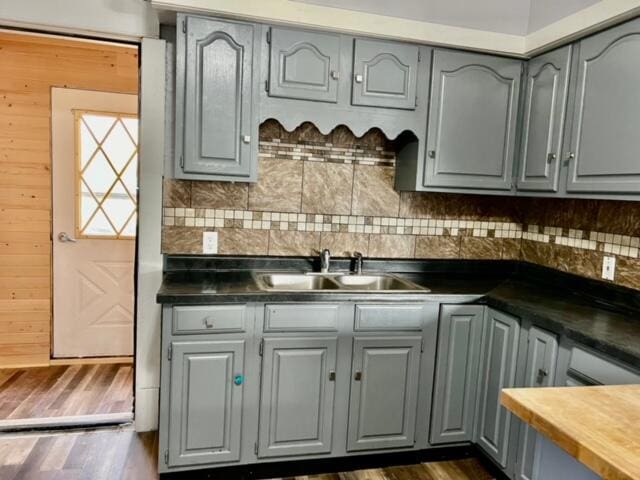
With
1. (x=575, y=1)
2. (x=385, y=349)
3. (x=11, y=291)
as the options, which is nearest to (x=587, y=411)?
(x=385, y=349)

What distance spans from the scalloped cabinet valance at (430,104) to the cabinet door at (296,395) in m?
0.84

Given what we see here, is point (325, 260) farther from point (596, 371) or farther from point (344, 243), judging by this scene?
point (596, 371)

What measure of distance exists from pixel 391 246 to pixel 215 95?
4.25ft

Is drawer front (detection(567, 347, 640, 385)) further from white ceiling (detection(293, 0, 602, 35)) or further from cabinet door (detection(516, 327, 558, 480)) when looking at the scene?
white ceiling (detection(293, 0, 602, 35))

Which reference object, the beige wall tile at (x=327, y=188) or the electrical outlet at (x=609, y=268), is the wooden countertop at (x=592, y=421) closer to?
the electrical outlet at (x=609, y=268)

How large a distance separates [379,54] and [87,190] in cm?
226

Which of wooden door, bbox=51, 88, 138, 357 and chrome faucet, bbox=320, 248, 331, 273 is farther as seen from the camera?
wooden door, bbox=51, 88, 138, 357

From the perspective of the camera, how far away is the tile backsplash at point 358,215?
247 centimetres

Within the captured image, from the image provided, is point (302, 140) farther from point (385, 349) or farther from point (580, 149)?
point (580, 149)

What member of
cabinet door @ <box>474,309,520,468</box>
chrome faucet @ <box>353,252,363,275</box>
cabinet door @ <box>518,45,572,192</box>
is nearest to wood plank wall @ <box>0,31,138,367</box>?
chrome faucet @ <box>353,252,363,275</box>

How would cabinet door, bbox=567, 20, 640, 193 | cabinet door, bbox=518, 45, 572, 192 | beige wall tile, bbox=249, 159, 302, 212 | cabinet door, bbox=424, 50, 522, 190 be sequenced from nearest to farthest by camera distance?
cabinet door, bbox=567, 20, 640, 193 → cabinet door, bbox=518, 45, 572, 192 → cabinet door, bbox=424, 50, 522, 190 → beige wall tile, bbox=249, 159, 302, 212

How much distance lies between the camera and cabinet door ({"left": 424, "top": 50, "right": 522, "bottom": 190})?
7.90 ft

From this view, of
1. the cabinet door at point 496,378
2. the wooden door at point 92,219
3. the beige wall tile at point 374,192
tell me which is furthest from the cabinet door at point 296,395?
the wooden door at point 92,219

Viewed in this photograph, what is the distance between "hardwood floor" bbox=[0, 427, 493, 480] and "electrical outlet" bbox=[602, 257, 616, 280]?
1132mm
